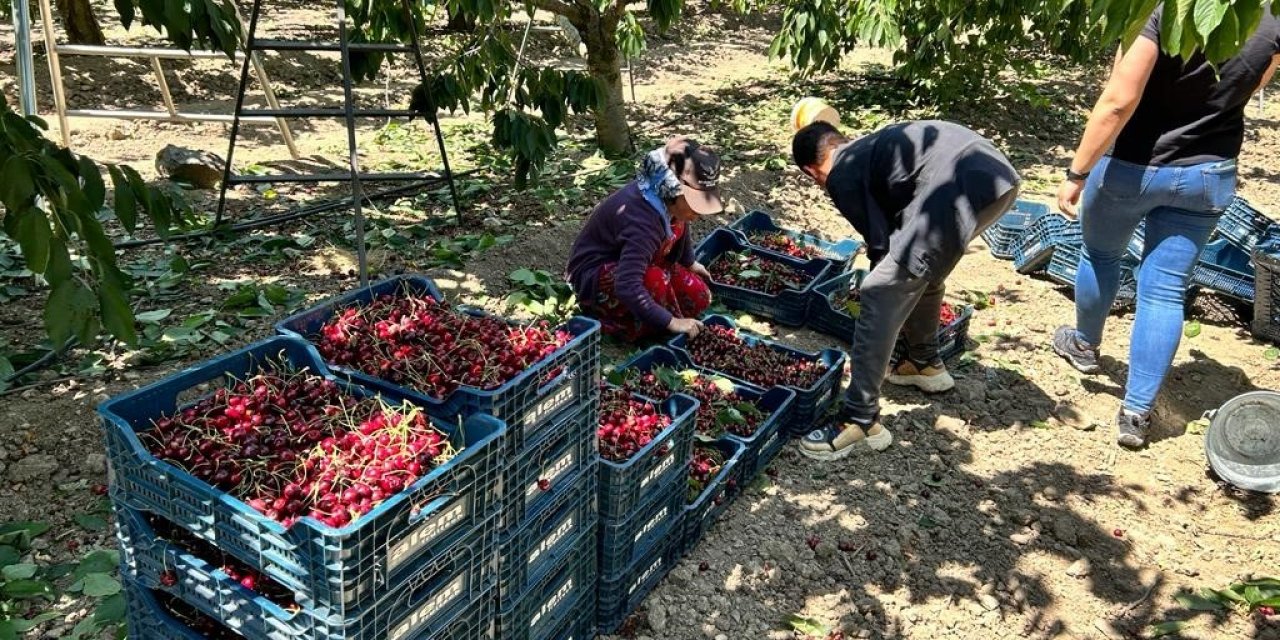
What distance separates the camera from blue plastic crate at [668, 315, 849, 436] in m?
4.08

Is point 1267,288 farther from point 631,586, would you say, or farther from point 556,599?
point 556,599

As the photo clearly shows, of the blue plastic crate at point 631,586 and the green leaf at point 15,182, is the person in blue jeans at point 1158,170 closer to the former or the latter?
the blue plastic crate at point 631,586

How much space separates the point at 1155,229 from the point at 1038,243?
6.81 ft

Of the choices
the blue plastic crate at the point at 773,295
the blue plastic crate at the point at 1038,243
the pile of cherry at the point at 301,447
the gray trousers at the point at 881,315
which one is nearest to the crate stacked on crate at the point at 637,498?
the pile of cherry at the point at 301,447

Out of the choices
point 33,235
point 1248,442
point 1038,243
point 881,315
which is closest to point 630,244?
point 881,315

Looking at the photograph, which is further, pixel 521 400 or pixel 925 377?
pixel 925 377

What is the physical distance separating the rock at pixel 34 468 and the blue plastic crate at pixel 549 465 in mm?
2149

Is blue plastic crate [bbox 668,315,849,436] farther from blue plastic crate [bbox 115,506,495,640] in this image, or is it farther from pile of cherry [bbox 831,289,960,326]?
blue plastic crate [bbox 115,506,495,640]

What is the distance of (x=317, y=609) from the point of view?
70.7 inches

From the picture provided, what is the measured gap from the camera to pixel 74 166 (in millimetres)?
2178

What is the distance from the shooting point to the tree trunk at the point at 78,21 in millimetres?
10461

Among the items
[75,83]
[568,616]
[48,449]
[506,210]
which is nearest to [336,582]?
[568,616]

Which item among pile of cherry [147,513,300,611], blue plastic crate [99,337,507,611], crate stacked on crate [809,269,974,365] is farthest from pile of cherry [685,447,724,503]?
pile of cherry [147,513,300,611]

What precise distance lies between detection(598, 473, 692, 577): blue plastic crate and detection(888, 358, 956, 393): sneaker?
1.81m
